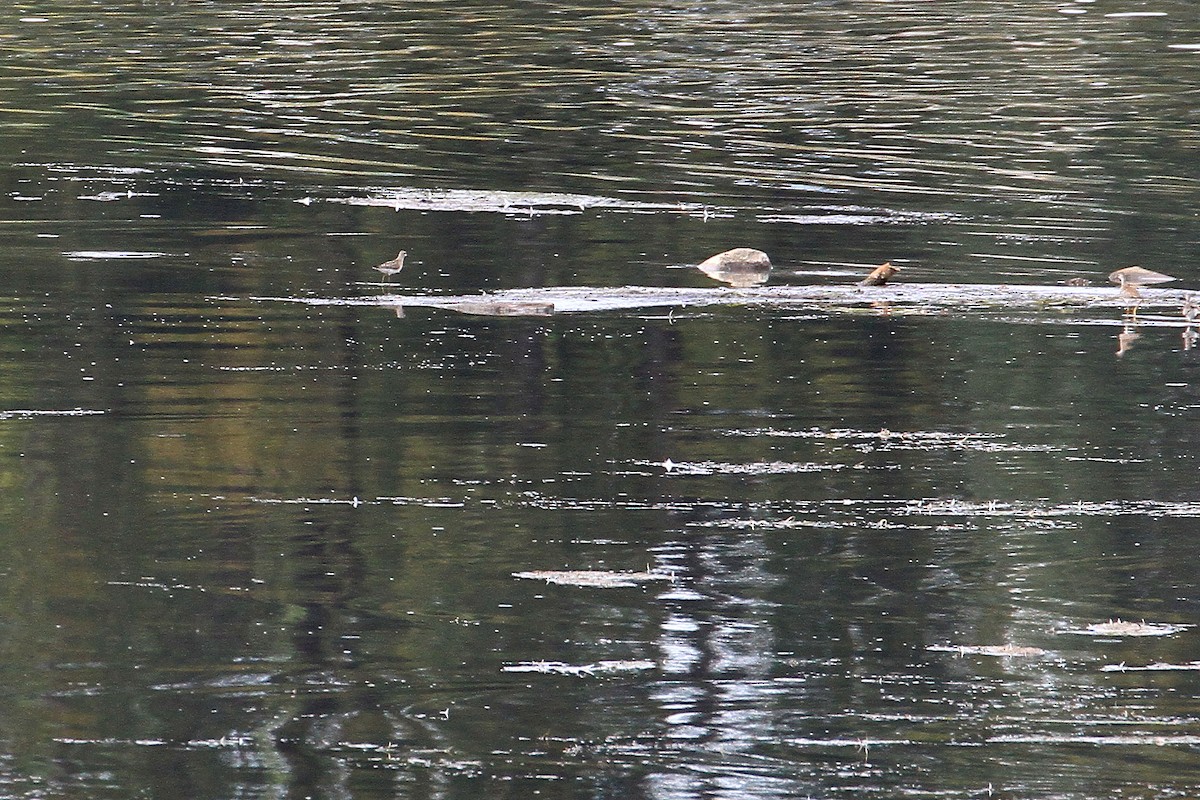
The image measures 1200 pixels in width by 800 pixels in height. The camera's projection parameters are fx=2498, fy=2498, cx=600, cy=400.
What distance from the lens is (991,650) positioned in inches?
364

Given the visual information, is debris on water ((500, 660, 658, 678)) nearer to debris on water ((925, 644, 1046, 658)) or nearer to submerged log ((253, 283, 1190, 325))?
debris on water ((925, 644, 1046, 658))

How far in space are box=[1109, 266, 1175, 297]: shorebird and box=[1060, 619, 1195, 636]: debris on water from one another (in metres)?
7.81

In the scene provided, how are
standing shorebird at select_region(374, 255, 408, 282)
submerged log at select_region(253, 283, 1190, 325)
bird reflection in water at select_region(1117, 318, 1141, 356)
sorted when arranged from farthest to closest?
standing shorebird at select_region(374, 255, 408, 282), submerged log at select_region(253, 283, 1190, 325), bird reflection in water at select_region(1117, 318, 1141, 356)

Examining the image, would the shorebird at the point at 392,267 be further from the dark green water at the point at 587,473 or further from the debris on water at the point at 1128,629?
the debris on water at the point at 1128,629

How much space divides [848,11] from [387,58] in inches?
452

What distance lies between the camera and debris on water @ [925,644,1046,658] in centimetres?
919

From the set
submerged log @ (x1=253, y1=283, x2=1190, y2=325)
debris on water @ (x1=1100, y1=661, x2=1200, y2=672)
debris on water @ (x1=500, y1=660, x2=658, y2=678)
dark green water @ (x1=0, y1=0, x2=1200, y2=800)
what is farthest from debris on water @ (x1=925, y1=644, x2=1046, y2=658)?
submerged log @ (x1=253, y1=283, x2=1190, y2=325)

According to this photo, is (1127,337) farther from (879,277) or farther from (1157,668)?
(1157,668)

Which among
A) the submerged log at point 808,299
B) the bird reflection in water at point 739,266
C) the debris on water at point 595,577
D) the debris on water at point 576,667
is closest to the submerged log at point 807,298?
the submerged log at point 808,299

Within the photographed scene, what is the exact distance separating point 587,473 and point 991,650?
120 inches

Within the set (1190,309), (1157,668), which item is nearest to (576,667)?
(1157,668)

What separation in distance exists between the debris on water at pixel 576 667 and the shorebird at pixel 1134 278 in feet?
29.4

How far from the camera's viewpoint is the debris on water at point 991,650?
9.19 metres

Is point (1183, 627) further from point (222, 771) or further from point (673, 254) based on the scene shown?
point (673, 254)
